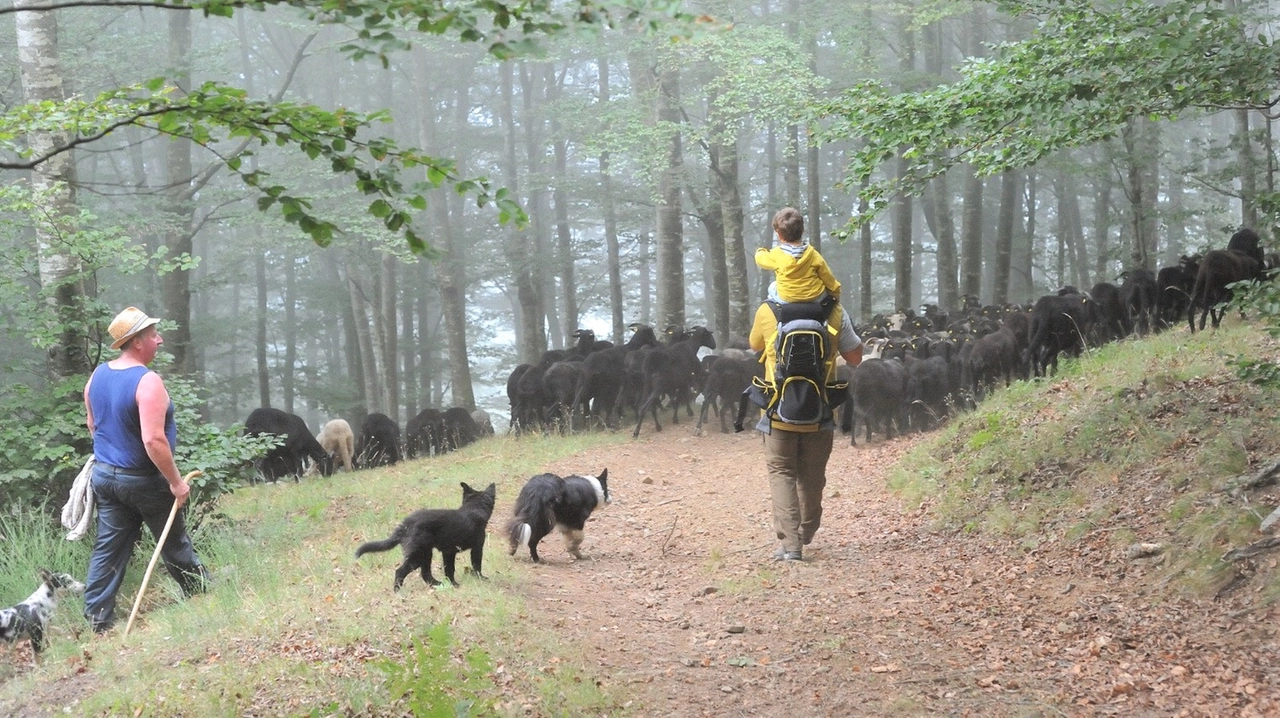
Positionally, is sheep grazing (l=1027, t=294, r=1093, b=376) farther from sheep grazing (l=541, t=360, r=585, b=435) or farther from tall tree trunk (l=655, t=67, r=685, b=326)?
tall tree trunk (l=655, t=67, r=685, b=326)

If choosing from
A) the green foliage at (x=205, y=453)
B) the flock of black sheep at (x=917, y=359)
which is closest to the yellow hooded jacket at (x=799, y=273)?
the green foliage at (x=205, y=453)

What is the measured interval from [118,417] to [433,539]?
2.33 metres

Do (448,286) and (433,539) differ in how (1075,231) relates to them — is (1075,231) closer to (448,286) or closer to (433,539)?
(448,286)

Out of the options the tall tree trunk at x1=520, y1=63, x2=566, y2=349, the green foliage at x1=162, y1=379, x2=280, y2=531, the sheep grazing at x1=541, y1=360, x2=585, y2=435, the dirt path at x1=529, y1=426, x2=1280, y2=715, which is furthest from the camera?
the tall tree trunk at x1=520, y1=63, x2=566, y2=349

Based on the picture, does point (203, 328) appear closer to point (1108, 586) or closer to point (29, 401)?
point (29, 401)

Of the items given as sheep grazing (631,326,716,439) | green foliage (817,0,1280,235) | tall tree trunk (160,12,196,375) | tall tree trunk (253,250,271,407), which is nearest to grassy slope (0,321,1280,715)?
green foliage (817,0,1280,235)

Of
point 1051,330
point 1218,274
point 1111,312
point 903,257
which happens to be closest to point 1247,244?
point 1218,274

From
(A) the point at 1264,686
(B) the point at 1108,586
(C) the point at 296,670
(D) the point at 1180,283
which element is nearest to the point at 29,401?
(C) the point at 296,670

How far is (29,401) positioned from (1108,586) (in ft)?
31.1

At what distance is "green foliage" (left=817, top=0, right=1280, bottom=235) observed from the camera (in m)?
6.52

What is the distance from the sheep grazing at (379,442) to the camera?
19.2m

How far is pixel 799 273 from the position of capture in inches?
292

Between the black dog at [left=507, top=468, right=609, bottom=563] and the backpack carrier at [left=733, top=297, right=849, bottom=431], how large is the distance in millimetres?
1826

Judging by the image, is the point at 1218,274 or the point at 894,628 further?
the point at 1218,274
